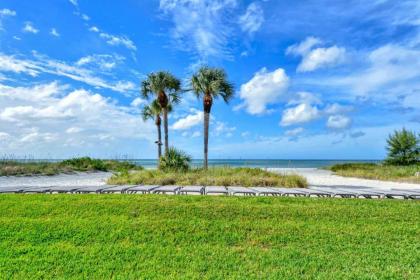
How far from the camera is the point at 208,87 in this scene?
19594mm

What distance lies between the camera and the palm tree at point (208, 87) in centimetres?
1955

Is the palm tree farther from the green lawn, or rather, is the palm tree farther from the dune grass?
the green lawn

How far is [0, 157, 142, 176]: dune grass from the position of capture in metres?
21.0

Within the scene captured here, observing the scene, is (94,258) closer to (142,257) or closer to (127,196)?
(142,257)

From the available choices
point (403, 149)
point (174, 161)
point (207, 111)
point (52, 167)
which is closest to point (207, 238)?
Answer: point (174, 161)

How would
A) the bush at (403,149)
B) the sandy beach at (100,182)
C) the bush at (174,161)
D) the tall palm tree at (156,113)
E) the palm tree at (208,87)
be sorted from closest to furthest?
the sandy beach at (100,182) < the bush at (174,161) < the palm tree at (208,87) < the tall palm tree at (156,113) < the bush at (403,149)

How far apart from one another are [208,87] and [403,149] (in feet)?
79.6

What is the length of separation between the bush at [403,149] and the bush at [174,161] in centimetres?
2541

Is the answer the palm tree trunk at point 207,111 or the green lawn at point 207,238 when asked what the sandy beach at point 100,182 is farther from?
the green lawn at point 207,238

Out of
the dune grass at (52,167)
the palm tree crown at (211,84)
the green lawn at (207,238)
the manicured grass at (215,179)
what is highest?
the palm tree crown at (211,84)

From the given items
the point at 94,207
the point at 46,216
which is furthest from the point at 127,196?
the point at 46,216

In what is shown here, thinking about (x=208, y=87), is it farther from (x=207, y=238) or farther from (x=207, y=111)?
(x=207, y=238)

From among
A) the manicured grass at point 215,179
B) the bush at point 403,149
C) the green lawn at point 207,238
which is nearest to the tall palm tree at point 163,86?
the manicured grass at point 215,179

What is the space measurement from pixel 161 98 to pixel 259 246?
60.1 feet
